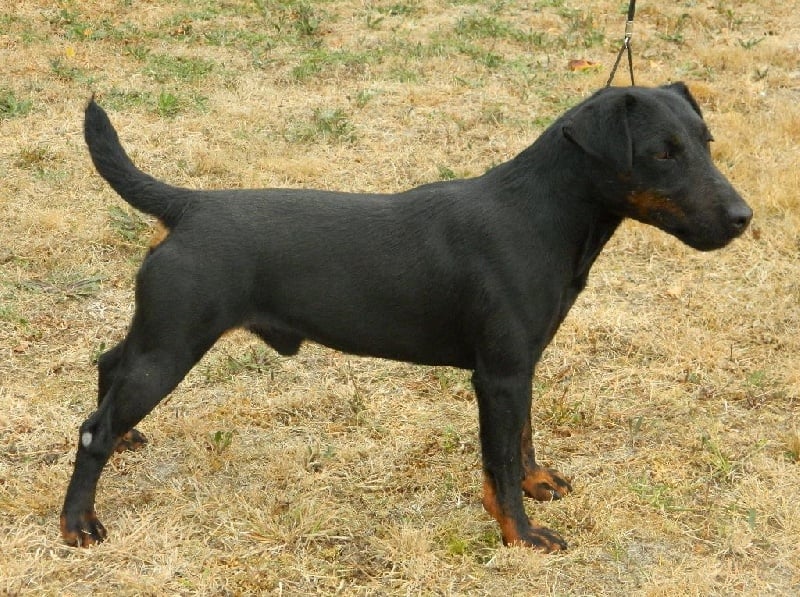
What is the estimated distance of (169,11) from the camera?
37.3ft

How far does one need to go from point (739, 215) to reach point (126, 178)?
2.53 m

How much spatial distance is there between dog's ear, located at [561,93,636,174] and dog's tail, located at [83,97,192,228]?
5.37 feet

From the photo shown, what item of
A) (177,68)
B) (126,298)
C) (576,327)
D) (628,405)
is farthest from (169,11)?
(628,405)

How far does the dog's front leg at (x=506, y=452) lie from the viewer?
13.0 ft

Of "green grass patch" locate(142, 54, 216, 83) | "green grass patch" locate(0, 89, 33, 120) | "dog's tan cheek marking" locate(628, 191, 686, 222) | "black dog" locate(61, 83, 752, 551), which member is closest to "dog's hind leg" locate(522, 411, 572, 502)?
"black dog" locate(61, 83, 752, 551)

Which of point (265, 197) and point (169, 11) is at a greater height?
point (265, 197)

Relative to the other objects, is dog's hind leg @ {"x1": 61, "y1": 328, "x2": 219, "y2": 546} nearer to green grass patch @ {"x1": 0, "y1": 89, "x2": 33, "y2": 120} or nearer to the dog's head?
the dog's head

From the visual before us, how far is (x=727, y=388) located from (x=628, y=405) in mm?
609

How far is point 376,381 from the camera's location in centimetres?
547

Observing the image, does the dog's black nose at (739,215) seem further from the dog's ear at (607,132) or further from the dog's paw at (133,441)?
the dog's paw at (133,441)

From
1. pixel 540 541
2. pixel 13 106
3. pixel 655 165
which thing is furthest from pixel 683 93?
pixel 13 106

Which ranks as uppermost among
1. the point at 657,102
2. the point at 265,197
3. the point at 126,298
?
the point at 657,102

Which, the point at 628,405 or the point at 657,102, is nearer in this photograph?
the point at 657,102

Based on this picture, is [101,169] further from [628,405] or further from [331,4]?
[331,4]
